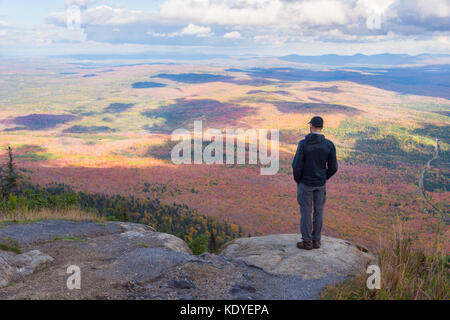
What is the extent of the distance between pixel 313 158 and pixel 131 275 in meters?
4.46

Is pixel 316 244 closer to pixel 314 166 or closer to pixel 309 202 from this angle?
pixel 309 202

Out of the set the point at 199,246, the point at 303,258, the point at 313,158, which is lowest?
the point at 199,246

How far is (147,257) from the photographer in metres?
7.34

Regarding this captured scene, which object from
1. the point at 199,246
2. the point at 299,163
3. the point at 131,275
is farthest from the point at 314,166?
the point at 199,246

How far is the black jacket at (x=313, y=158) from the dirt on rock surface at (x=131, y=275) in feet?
6.71

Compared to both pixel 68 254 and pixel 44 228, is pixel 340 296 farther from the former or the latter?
pixel 44 228

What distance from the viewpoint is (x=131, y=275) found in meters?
6.20

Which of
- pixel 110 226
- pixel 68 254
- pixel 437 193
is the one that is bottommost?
pixel 437 193

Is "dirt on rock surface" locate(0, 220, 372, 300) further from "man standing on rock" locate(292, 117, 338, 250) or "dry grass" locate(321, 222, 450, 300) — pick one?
"man standing on rock" locate(292, 117, 338, 250)

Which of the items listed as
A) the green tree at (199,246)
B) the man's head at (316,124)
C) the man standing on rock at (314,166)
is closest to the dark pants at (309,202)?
the man standing on rock at (314,166)

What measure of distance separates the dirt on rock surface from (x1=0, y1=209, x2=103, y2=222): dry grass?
1.99 meters

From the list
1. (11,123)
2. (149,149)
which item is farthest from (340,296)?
(11,123)

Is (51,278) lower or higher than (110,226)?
higher
